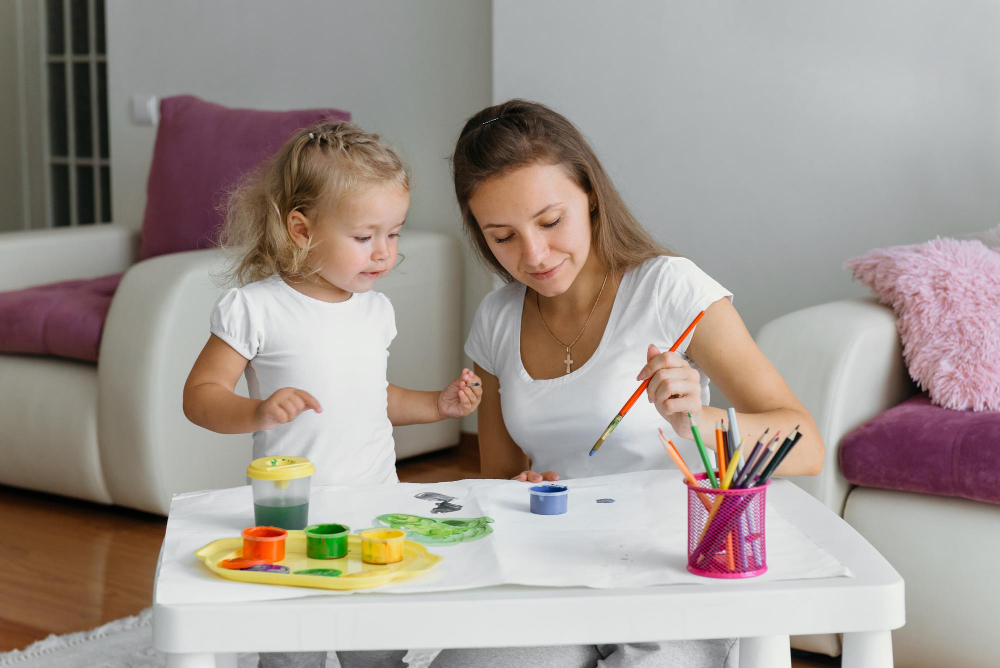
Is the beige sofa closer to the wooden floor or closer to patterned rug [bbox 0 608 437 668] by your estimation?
the wooden floor

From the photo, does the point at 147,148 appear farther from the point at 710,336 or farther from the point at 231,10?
the point at 710,336

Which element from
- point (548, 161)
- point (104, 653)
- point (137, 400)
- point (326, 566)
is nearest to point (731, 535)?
point (326, 566)

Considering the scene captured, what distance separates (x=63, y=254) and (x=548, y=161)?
84.7 inches

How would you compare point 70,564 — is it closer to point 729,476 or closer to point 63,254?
point 63,254

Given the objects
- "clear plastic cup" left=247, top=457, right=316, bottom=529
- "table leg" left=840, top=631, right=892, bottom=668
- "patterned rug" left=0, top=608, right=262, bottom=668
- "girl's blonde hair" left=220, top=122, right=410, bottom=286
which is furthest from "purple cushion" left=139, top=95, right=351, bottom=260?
"table leg" left=840, top=631, right=892, bottom=668

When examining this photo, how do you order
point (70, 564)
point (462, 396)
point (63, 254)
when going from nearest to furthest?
point (462, 396), point (70, 564), point (63, 254)

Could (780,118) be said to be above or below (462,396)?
above

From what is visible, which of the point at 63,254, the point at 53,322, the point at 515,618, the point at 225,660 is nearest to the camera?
the point at 515,618

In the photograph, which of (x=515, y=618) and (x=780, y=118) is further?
(x=780, y=118)

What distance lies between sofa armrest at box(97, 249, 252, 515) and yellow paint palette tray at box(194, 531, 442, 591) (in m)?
1.51

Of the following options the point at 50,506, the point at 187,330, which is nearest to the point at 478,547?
the point at 187,330

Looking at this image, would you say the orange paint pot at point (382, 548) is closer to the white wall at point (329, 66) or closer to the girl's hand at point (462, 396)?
the girl's hand at point (462, 396)

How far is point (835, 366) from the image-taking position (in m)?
1.66

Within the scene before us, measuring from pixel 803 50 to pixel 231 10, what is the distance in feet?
6.20
